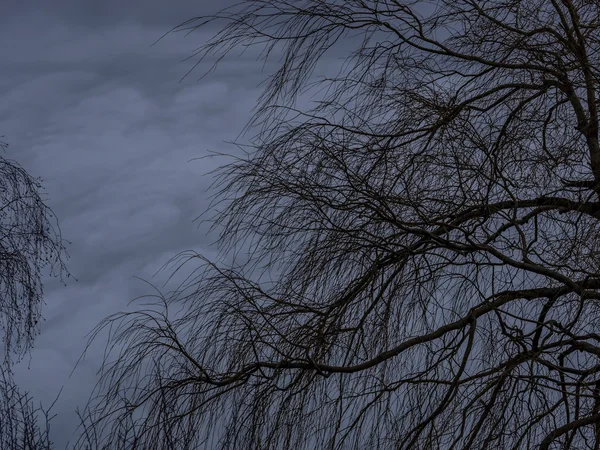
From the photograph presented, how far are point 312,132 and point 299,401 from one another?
44.1 inches

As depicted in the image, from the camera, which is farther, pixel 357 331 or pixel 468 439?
pixel 357 331

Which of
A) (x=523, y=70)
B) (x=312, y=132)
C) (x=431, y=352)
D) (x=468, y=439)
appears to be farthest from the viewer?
(x=523, y=70)

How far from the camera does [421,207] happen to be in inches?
125

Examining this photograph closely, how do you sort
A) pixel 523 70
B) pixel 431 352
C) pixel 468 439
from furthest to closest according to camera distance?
pixel 523 70
pixel 431 352
pixel 468 439

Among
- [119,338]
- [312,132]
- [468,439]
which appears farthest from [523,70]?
[119,338]

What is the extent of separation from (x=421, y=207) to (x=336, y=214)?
0.42m

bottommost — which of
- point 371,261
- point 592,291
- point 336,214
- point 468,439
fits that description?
point 468,439

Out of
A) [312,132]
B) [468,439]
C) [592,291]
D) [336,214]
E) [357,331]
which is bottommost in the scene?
[468,439]

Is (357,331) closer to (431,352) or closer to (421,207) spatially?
(431,352)

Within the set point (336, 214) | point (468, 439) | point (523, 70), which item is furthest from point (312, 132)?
point (468, 439)

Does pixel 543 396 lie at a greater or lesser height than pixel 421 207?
lesser

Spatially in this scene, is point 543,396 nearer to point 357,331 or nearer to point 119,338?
point 357,331

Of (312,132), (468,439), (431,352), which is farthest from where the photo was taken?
(312,132)

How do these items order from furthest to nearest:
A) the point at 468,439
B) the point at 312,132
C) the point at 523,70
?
the point at 523,70 < the point at 312,132 < the point at 468,439
